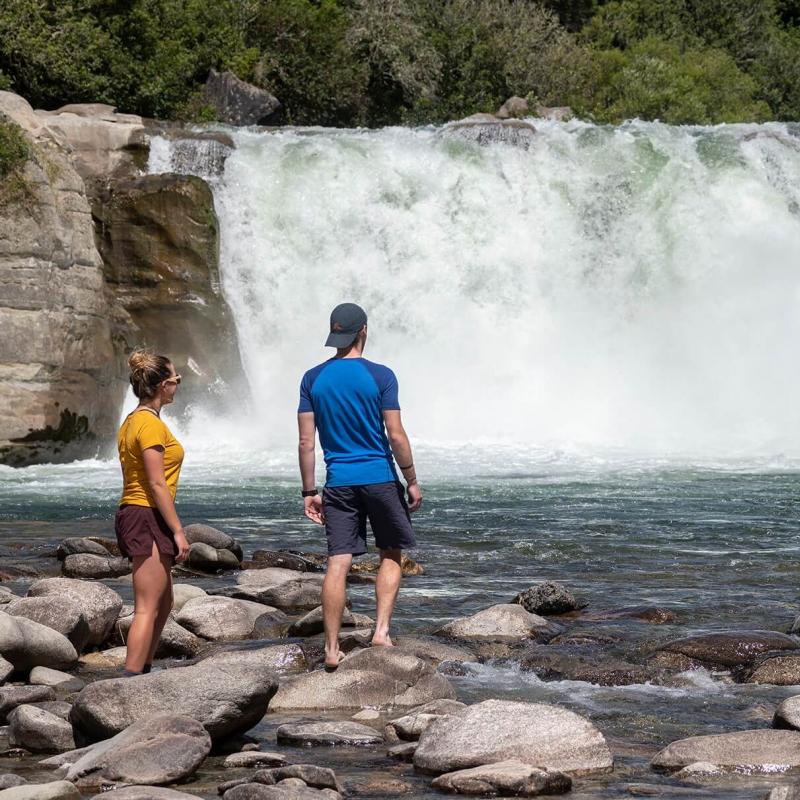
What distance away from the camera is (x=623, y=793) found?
218 inches

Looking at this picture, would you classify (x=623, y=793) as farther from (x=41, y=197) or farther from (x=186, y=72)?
(x=186, y=72)

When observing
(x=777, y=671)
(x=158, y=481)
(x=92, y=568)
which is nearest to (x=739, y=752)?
(x=777, y=671)

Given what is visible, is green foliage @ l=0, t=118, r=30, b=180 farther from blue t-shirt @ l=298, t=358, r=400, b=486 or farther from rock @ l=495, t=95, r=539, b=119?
rock @ l=495, t=95, r=539, b=119

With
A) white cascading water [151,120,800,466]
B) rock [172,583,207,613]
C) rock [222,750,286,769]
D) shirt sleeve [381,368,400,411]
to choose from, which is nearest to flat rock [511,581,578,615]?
rock [172,583,207,613]

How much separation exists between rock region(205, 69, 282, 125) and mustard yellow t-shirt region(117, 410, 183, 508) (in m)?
30.3

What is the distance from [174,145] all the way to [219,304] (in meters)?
3.40

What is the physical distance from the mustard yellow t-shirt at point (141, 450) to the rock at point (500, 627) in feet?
7.81

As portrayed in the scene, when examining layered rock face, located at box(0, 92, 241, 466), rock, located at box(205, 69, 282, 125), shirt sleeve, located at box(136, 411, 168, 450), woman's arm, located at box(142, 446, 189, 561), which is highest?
rock, located at box(205, 69, 282, 125)

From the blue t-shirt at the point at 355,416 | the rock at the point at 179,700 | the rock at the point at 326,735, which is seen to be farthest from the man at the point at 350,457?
the rock at the point at 179,700

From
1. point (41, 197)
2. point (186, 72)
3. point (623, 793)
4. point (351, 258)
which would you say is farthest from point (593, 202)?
point (623, 793)

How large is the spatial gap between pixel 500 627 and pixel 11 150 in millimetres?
15270

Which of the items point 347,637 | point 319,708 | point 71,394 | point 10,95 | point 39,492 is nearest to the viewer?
point 319,708

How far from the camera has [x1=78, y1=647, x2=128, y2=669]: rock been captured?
25.8ft

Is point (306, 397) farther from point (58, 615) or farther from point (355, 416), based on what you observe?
point (58, 615)
